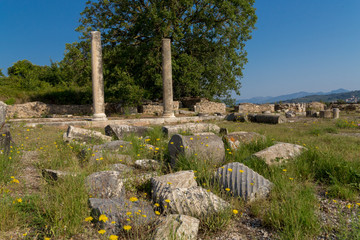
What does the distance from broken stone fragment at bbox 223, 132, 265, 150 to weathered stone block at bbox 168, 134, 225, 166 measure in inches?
32.4

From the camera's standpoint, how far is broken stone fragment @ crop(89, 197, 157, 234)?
7.45 ft

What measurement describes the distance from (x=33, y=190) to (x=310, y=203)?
3.48 m

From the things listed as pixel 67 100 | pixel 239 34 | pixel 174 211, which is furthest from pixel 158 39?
pixel 174 211

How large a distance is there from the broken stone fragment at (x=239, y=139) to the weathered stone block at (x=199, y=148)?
823 millimetres

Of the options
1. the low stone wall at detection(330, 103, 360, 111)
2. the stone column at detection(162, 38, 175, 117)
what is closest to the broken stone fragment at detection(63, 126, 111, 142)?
the stone column at detection(162, 38, 175, 117)

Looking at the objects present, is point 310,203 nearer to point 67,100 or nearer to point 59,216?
point 59,216

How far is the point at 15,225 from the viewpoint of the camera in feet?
7.48

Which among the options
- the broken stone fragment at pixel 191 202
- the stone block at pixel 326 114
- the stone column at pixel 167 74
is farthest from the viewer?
the stone block at pixel 326 114

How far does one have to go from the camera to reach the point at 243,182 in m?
3.17

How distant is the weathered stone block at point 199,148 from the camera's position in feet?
13.8

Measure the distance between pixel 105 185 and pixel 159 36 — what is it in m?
15.4

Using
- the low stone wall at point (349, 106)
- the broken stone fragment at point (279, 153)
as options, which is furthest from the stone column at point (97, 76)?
the low stone wall at point (349, 106)

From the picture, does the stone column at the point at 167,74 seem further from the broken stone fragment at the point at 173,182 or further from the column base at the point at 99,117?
the broken stone fragment at the point at 173,182

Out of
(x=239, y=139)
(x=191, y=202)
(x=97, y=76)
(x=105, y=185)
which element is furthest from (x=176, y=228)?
(x=97, y=76)
